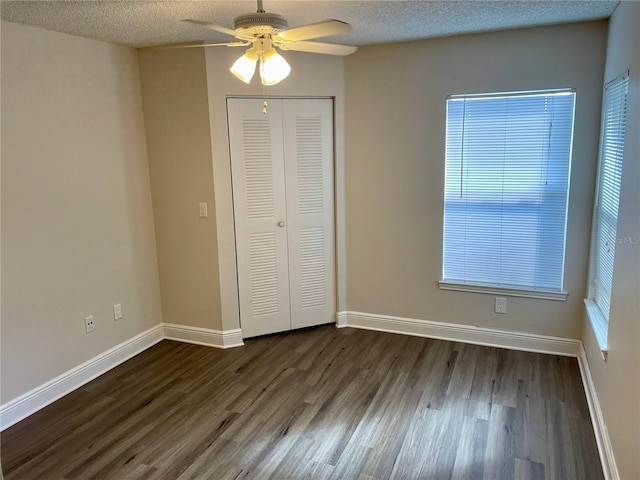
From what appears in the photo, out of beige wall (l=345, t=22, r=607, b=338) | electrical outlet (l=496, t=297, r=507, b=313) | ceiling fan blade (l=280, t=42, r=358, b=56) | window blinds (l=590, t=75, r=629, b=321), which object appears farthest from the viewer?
electrical outlet (l=496, t=297, r=507, b=313)

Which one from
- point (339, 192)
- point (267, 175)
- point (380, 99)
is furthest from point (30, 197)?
point (380, 99)

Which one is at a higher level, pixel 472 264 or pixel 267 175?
pixel 267 175

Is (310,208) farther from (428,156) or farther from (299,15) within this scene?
(299,15)

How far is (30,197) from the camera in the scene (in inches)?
109

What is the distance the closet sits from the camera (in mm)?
3584

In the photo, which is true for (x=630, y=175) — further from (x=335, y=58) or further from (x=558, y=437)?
(x=335, y=58)

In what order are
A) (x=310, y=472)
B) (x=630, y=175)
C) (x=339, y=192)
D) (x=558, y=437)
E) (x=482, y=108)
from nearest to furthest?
(x=630, y=175) < (x=310, y=472) < (x=558, y=437) < (x=482, y=108) < (x=339, y=192)

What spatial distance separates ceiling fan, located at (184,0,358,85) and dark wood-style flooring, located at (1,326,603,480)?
191cm

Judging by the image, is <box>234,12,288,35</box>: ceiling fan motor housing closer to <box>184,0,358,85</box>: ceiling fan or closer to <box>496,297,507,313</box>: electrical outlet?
<box>184,0,358,85</box>: ceiling fan

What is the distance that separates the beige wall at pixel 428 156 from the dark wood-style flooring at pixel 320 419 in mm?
395

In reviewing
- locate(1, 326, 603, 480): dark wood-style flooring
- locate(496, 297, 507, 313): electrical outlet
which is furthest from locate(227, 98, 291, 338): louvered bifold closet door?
locate(496, 297, 507, 313): electrical outlet

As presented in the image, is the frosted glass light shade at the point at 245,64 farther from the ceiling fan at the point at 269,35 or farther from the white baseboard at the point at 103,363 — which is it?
the white baseboard at the point at 103,363

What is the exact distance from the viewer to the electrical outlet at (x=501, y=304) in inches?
140

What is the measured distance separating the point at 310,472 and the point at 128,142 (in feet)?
8.71
